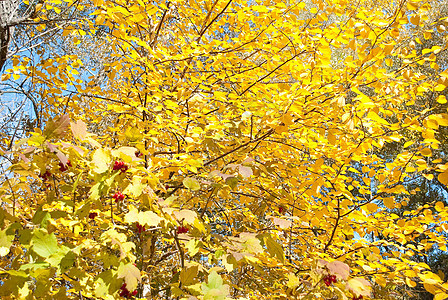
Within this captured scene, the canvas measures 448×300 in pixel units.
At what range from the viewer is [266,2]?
2086 mm

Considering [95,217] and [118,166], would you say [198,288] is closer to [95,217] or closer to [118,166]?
[118,166]

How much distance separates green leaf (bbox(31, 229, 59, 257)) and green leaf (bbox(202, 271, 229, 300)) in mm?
537

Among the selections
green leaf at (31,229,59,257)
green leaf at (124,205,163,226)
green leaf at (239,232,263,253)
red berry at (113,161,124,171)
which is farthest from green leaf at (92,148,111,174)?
green leaf at (239,232,263,253)

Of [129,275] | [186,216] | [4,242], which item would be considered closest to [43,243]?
[4,242]

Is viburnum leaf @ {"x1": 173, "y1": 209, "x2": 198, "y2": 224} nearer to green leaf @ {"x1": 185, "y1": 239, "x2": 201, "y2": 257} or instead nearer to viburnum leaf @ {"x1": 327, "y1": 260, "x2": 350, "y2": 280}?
green leaf @ {"x1": 185, "y1": 239, "x2": 201, "y2": 257}

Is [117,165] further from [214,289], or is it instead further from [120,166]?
[214,289]

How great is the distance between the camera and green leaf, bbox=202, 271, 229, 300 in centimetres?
101

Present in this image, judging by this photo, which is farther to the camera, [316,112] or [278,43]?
[278,43]

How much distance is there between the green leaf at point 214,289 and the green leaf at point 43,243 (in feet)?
1.76

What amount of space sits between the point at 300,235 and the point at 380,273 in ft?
3.05

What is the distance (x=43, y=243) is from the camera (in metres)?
1.01

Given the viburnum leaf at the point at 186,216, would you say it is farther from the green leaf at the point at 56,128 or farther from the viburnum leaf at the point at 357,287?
the viburnum leaf at the point at 357,287

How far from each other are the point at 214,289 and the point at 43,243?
1.98 ft

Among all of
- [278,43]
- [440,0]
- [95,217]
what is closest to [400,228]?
[278,43]
